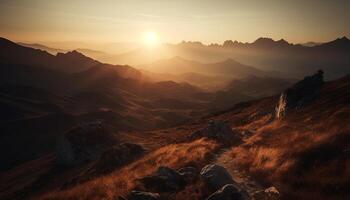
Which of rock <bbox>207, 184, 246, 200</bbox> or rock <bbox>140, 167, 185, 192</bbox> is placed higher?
rock <bbox>207, 184, 246, 200</bbox>

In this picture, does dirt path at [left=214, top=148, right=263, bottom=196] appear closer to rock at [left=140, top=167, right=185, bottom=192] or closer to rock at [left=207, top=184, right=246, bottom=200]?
rock at [left=207, top=184, right=246, bottom=200]

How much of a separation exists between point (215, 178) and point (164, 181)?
10.1ft

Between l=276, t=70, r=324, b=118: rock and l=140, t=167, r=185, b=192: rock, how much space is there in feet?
88.7

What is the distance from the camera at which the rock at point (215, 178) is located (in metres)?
16.8

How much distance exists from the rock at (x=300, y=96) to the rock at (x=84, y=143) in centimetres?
3390

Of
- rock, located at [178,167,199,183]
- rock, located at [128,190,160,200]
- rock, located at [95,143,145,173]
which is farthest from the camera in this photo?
rock, located at [95,143,145,173]

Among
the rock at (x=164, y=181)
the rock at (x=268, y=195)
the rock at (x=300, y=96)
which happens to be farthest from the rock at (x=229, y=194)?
the rock at (x=300, y=96)

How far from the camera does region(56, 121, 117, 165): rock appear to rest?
62.6 metres

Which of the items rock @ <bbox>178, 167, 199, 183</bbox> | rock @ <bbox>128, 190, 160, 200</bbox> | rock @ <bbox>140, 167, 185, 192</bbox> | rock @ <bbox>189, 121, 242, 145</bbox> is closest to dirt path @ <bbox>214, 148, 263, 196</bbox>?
rock @ <bbox>178, 167, 199, 183</bbox>

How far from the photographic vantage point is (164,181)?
61.2 ft

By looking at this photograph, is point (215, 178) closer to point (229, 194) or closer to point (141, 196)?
point (229, 194)

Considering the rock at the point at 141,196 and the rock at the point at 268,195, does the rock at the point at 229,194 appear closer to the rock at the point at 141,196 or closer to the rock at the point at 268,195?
the rock at the point at 268,195

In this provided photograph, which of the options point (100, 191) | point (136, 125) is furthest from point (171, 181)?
point (136, 125)

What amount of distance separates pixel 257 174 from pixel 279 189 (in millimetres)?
3097
